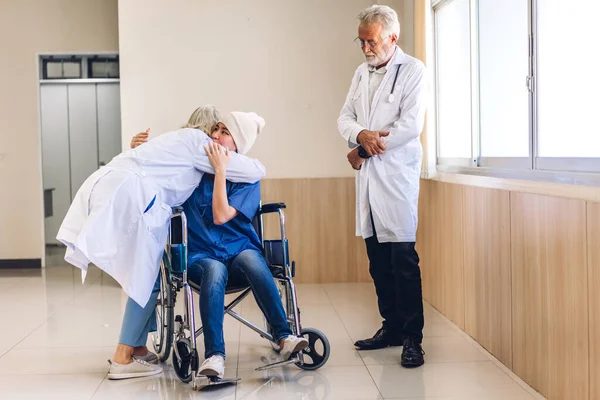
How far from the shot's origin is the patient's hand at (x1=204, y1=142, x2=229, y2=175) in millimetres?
3033

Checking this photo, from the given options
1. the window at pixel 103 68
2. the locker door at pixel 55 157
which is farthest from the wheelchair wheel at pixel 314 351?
the locker door at pixel 55 157

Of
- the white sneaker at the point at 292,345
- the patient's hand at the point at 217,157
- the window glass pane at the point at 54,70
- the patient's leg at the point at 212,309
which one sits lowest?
the white sneaker at the point at 292,345

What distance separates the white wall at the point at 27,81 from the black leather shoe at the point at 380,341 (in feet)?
13.8

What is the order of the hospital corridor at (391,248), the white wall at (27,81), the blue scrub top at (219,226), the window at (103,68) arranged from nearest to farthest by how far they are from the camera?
the hospital corridor at (391,248)
the blue scrub top at (219,226)
the white wall at (27,81)
the window at (103,68)

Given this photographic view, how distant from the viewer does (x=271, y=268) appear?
10.5 ft

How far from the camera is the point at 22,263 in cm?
677

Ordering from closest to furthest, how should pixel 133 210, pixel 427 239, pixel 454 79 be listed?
pixel 133 210 < pixel 454 79 < pixel 427 239

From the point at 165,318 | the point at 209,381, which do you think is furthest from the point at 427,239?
the point at 209,381

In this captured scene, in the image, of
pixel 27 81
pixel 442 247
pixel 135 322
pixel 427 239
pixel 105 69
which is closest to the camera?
pixel 135 322

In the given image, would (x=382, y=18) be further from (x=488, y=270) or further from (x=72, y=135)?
(x=72, y=135)

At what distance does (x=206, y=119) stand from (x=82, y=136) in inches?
193

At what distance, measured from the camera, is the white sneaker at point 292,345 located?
2.91 meters

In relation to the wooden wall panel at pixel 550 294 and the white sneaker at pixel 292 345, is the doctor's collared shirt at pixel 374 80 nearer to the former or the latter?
the wooden wall panel at pixel 550 294

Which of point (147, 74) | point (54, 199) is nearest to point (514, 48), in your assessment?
point (147, 74)
